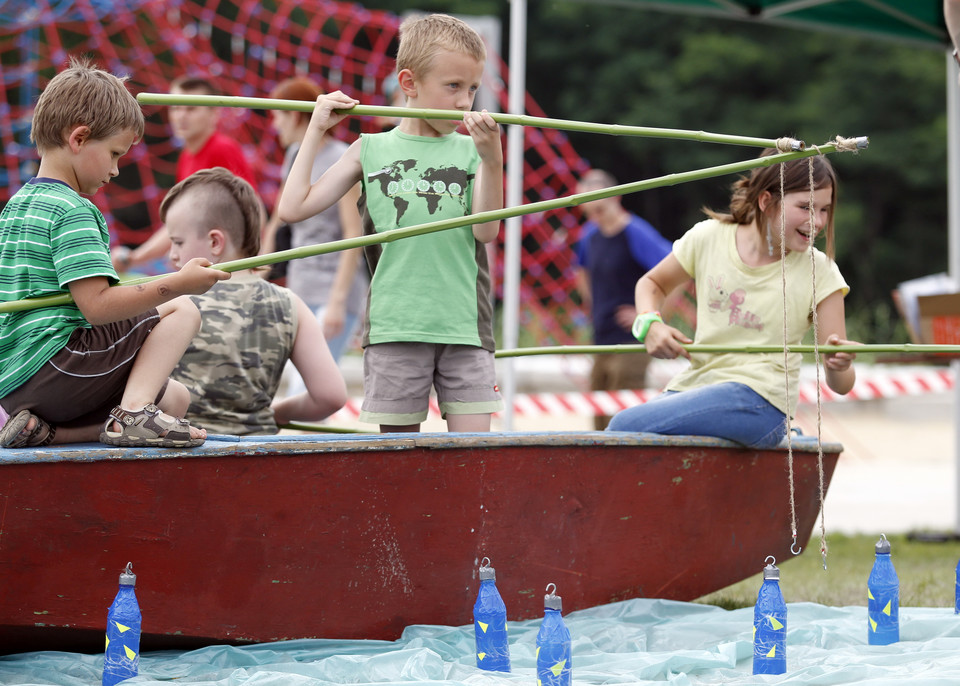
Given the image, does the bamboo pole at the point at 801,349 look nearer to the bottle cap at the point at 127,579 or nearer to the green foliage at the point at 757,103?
the bottle cap at the point at 127,579

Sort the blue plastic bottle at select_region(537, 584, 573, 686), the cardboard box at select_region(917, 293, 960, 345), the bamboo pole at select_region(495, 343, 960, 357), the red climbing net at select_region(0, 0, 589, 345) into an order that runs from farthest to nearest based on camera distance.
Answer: the red climbing net at select_region(0, 0, 589, 345)
the cardboard box at select_region(917, 293, 960, 345)
the bamboo pole at select_region(495, 343, 960, 357)
the blue plastic bottle at select_region(537, 584, 573, 686)

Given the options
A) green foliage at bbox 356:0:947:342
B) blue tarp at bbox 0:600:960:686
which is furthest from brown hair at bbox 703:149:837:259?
green foliage at bbox 356:0:947:342

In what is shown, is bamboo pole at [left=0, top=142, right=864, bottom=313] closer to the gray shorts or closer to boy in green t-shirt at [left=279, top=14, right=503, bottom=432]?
boy in green t-shirt at [left=279, top=14, right=503, bottom=432]

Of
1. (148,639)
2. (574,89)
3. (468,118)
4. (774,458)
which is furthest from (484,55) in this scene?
(574,89)

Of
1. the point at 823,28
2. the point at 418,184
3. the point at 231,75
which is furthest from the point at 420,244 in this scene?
the point at 231,75

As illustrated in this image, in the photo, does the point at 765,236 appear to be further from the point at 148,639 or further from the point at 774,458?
the point at 148,639

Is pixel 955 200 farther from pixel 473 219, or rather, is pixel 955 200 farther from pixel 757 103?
pixel 757 103

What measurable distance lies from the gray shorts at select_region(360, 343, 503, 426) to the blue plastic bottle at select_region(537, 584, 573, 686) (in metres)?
1.08

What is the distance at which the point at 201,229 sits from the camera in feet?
11.8

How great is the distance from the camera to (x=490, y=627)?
9.37ft

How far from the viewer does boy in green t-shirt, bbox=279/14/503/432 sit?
3.46 m

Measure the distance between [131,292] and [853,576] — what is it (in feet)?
10.4

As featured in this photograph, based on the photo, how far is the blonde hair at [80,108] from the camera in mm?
2859

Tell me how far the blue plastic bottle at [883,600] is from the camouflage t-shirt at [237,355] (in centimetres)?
175
